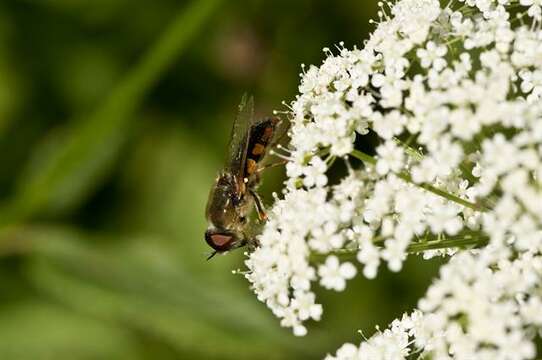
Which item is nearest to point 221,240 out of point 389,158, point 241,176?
point 241,176

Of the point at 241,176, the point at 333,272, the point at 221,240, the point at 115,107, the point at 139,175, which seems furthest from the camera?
the point at 139,175

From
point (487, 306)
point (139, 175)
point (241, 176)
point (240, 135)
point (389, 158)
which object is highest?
point (139, 175)

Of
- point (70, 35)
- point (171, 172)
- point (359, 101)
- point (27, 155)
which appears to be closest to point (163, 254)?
point (171, 172)

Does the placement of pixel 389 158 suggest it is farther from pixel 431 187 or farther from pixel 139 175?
pixel 139 175

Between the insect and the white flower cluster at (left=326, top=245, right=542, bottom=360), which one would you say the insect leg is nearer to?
the insect

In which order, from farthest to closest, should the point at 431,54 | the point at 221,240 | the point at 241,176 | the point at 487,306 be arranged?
the point at 241,176, the point at 221,240, the point at 431,54, the point at 487,306

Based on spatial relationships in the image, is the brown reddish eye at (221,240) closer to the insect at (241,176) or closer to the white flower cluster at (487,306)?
the insect at (241,176)

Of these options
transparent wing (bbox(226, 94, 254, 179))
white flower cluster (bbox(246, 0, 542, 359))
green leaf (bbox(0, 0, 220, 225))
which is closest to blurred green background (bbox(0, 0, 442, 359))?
green leaf (bbox(0, 0, 220, 225))

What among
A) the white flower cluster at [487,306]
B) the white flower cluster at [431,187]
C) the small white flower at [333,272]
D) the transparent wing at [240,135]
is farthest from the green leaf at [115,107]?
the white flower cluster at [487,306]
